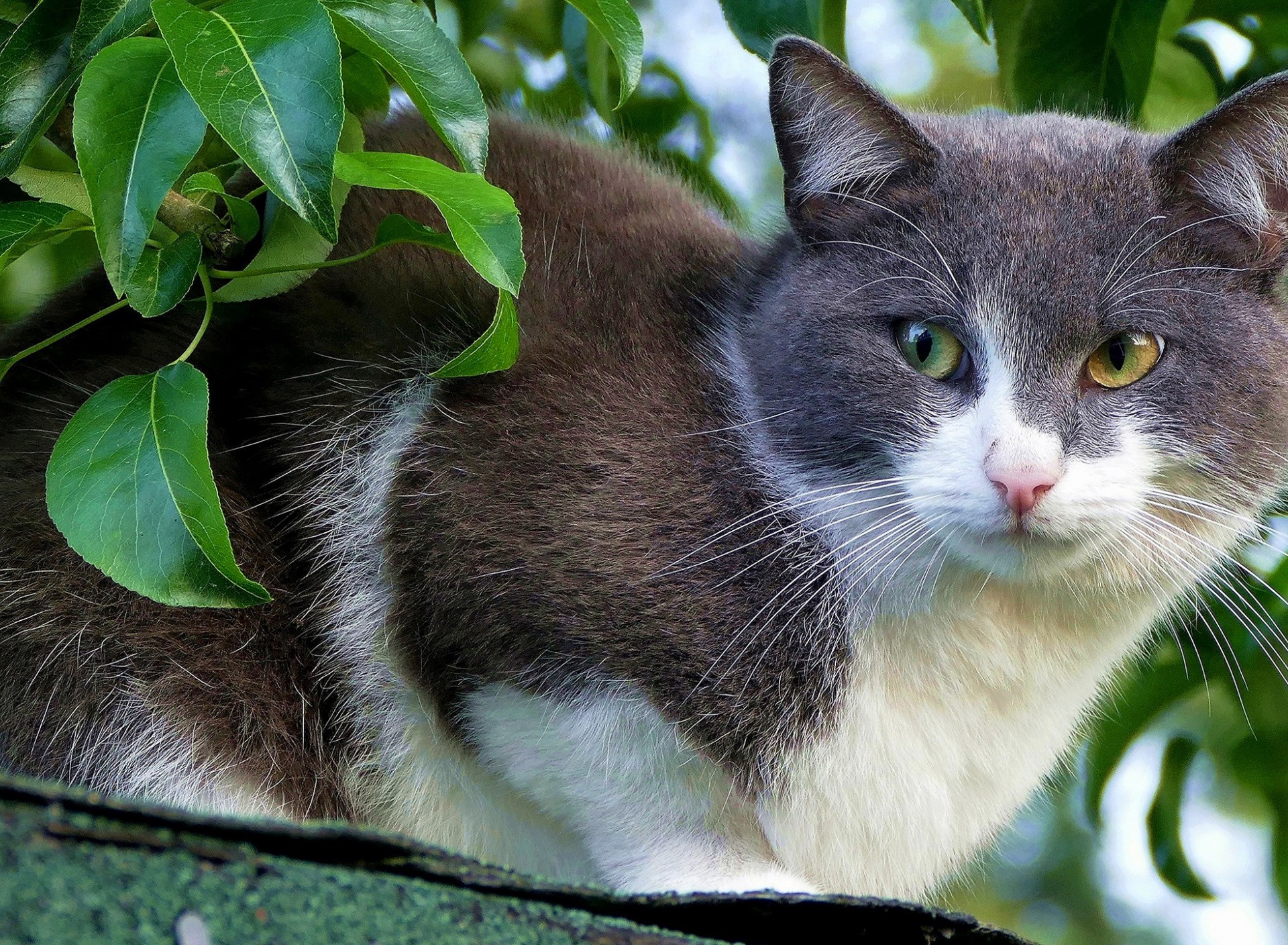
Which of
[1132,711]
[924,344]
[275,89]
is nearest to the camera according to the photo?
[275,89]

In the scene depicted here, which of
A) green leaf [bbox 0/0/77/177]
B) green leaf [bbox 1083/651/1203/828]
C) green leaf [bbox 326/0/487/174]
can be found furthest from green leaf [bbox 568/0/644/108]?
green leaf [bbox 1083/651/1203/828]

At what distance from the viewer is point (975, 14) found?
1870 mm

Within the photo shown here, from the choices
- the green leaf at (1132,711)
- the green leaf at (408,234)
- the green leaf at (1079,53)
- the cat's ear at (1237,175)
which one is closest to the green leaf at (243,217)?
the green leaf at (408,234)

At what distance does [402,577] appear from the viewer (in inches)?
65.9

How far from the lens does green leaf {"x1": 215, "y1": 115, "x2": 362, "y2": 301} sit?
1413 mm

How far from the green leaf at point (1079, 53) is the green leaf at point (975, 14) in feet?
0.82

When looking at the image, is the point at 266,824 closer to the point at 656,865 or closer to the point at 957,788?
the point at 656,865

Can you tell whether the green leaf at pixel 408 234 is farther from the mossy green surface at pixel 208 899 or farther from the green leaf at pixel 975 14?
the green leaf at pixel 975 14

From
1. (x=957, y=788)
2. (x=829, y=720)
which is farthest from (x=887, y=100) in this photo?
(x=957, y=788)

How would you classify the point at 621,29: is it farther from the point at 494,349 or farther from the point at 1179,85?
the point at 1179,85

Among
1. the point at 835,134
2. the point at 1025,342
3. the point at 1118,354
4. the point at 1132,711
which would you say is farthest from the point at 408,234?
the point at 1132,711

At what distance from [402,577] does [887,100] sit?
89 centimetres

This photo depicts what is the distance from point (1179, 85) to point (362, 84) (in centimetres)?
154

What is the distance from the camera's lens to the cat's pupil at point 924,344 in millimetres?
1589
